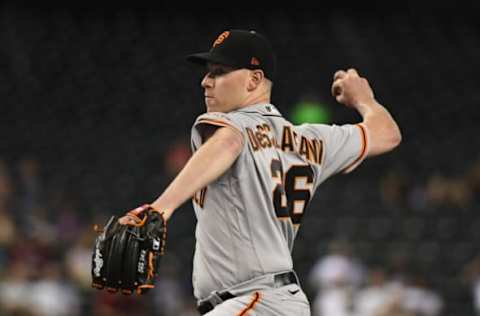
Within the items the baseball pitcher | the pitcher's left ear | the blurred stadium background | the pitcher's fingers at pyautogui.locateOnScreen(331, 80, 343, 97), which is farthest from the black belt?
the blurred stadium background

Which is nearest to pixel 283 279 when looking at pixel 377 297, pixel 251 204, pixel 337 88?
pixel 251 204

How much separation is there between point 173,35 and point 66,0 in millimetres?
2786

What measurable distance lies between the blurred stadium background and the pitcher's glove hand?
20.4ft

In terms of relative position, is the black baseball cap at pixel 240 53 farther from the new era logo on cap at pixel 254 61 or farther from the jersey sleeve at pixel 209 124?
the jersey sleeve at pixel 209 124

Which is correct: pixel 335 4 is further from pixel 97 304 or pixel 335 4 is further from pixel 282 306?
pixel 282 306

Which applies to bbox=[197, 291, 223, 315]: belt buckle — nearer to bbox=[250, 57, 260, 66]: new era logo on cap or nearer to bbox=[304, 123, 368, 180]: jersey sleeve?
bbox=[304, 123, 368, 180]: jersey sleeve

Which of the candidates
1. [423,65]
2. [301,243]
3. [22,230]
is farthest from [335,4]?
[22,230]

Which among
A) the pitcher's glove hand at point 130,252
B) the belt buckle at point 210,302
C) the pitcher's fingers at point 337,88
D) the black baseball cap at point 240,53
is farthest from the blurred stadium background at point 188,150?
the pitcher's glove hand at point 130,252

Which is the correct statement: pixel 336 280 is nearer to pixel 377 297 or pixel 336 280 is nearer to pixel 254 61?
pixel 377 297

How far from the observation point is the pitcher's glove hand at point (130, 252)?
302 cm

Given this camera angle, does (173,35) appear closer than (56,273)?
No

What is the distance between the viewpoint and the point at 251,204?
346 centimetres

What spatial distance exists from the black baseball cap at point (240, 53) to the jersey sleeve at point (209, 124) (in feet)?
0.91

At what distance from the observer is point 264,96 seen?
3730 millimetres
